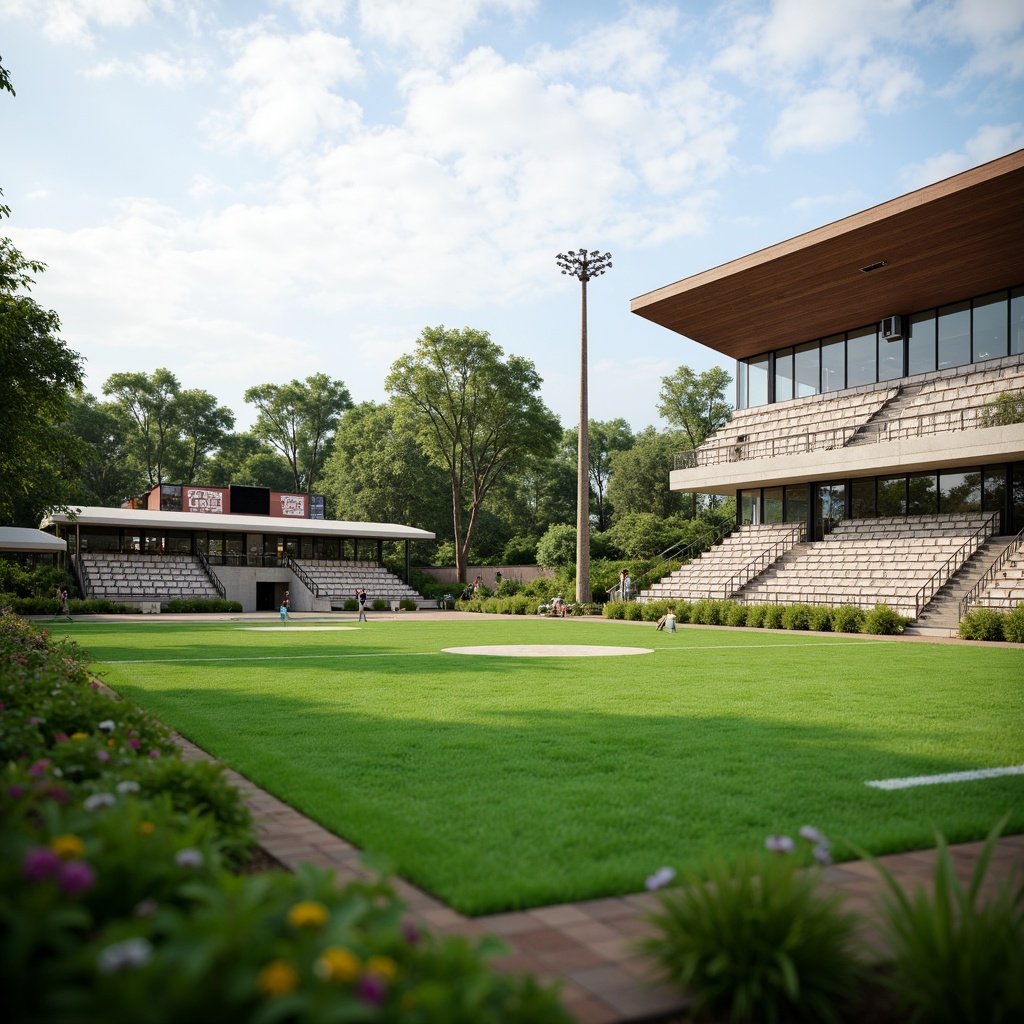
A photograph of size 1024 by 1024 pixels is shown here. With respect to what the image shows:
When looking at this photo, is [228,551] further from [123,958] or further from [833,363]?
[123,958]

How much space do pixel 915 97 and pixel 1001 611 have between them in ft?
41.3

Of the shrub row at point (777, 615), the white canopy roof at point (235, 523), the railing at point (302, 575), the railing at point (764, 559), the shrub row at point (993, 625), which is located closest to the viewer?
the shrub row at point (993, 625)

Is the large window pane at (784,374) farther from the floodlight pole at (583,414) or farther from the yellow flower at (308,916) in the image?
the yellow flower at (308,916)

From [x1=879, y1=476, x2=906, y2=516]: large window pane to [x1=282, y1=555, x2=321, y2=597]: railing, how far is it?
27980 mm

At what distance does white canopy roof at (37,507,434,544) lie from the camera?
4107cm

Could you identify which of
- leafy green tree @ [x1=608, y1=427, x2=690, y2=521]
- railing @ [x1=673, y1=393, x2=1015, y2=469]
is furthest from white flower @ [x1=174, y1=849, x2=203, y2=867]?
leafy green tree @ [x1=608, y1=427, x2=690, y2=521]

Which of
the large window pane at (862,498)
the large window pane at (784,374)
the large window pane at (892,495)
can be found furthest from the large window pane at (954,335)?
the large window pane at (784,374)

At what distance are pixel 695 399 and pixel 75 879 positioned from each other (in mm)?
60974

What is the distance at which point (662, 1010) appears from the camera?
2.57 meters

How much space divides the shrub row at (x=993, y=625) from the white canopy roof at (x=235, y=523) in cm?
3374

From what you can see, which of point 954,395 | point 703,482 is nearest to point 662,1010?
point 954,395

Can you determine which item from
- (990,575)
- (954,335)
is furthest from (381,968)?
(954,335)

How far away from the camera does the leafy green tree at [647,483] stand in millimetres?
61938

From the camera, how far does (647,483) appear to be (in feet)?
205
